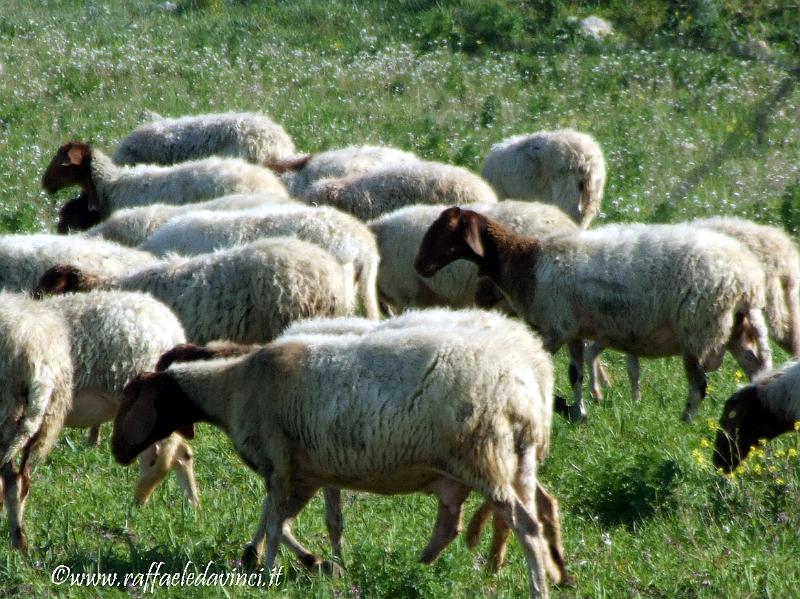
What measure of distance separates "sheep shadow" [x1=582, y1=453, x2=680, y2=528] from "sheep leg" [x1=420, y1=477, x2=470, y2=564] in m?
1.12

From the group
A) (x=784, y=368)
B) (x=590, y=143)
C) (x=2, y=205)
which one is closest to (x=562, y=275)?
(x=784, y=368)

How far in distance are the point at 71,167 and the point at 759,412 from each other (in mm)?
8142

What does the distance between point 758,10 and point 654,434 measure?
53.0 ft

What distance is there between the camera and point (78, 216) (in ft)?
43.6

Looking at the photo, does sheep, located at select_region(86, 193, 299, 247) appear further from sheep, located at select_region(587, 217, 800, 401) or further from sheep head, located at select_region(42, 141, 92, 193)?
sheep, located at select_region(587, 217, 800, 401)

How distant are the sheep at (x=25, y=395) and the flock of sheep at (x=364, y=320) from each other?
1cm

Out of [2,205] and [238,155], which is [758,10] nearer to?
[238,155]

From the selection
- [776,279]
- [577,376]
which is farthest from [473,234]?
[776,279]

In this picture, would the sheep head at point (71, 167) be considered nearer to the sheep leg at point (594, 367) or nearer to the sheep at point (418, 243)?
the sheep at point (418, 243)

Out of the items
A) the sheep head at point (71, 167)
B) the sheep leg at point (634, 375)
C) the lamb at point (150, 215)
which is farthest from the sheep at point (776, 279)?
the sheep head at point (71, 167)

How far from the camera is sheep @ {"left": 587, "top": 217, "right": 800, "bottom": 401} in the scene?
945cm

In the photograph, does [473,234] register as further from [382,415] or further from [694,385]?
[382,415]

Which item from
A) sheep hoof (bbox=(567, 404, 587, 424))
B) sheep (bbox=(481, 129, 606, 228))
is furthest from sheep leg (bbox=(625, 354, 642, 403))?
sheep (bbox=(481, 129, 606, 228))

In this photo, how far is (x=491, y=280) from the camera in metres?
9.78
